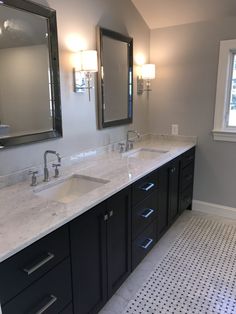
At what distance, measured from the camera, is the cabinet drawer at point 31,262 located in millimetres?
1032

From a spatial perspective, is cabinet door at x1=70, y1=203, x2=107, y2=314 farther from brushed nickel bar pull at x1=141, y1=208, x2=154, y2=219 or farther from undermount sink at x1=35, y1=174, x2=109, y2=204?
brushed nickel bar pull at x1=141, y1=208, x2=154, y2=219

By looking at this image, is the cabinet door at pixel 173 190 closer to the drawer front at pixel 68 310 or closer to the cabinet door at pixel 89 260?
the cabinet door at pixel 89 260

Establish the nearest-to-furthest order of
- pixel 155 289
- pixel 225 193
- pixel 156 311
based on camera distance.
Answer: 1. pixel 156 311
2. pixel 155 289
3. pixel 225 193

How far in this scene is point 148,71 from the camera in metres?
2.97

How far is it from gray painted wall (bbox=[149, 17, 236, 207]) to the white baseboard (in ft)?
0.17

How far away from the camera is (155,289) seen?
200 centimetres

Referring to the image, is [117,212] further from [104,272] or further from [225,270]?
[225,270]

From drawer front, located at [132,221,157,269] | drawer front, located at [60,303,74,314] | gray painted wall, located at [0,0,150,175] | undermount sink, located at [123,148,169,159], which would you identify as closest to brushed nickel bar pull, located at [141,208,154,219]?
drawer front, located at [132,221,157,269]

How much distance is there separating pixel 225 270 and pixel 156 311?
0.78 metres

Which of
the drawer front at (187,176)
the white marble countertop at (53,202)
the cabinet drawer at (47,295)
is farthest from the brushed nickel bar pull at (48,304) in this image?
the drawer front at (187,176)

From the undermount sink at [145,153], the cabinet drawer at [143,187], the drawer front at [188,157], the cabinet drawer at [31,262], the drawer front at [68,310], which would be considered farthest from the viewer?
the drawer front at [188,157]

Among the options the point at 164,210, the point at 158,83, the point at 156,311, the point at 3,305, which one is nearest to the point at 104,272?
the point at 156,311

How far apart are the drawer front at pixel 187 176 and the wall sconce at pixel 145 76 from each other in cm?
104

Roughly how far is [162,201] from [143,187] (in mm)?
510
